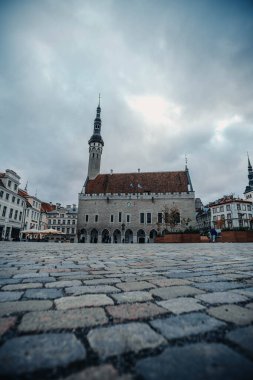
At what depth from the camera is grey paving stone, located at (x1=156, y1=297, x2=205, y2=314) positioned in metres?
1.40

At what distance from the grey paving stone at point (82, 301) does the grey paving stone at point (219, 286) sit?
948mm

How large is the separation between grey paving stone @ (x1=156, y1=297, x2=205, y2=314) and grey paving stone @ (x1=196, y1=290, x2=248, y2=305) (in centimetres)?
10

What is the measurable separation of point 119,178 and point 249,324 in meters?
39.2

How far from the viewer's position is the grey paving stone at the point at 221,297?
1.59 metres

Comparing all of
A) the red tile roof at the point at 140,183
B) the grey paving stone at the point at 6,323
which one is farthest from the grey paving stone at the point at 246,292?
the red tile roof at the point at 140,183

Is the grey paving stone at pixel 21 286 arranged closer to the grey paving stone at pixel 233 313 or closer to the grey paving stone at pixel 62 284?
the grey paving stone at pixel 62 284

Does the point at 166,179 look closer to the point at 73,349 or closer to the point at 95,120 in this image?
the point at 95,120

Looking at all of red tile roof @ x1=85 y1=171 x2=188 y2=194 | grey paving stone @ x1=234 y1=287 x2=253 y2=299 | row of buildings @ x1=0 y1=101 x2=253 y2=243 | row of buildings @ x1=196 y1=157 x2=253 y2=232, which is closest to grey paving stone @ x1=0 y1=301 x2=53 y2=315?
grey paving stone @ x1=234 y1=287 x2=253 y2=299

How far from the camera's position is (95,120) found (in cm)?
4709

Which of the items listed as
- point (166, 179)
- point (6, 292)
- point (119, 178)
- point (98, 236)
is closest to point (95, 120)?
point (119, 178)

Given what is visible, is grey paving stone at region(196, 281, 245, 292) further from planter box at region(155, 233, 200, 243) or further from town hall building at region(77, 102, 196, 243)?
town hall building at region(77, 102, 196, 243)

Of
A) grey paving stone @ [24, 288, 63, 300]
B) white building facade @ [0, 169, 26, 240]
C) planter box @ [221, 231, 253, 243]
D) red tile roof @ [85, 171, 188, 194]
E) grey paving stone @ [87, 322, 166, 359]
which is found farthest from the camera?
red tile roof @ [85, 171, 188, 194]

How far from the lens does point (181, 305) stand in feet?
4.88

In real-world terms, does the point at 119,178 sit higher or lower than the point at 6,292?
higher
